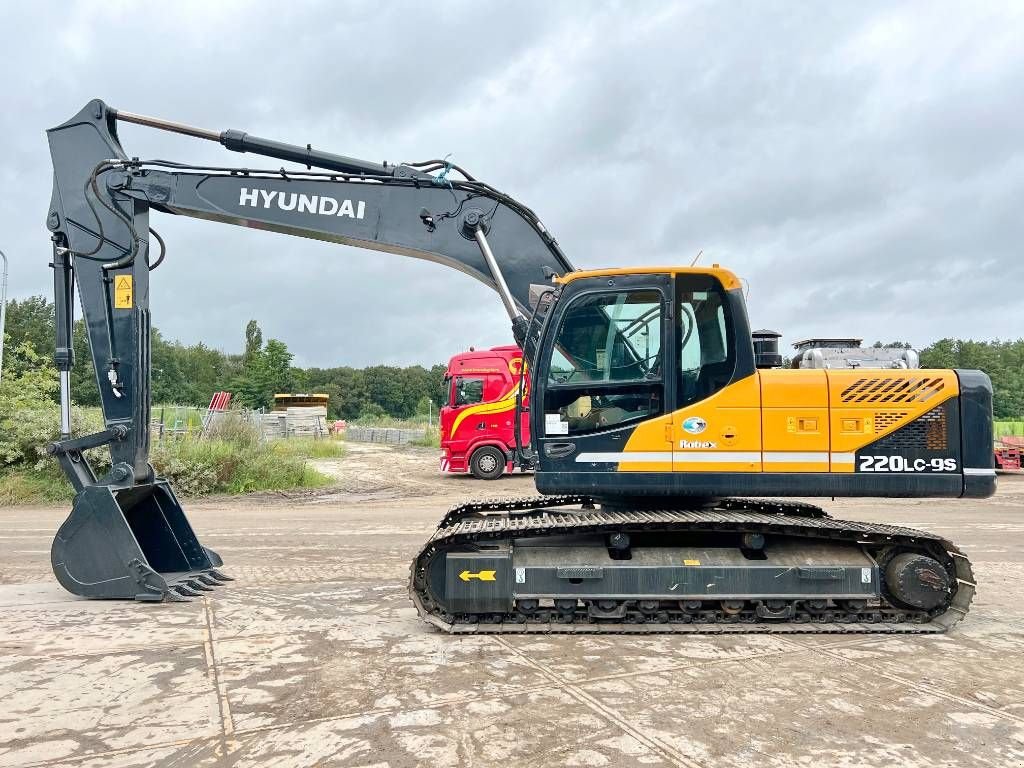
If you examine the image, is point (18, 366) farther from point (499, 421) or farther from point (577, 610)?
point (577, 610)

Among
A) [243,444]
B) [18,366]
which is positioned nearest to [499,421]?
Result: [243,444]

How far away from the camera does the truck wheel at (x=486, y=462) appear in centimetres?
1975

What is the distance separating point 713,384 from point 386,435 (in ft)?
113

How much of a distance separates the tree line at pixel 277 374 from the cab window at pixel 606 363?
24.9m

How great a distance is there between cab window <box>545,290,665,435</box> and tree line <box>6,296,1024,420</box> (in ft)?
81.6

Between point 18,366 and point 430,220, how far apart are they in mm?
24002

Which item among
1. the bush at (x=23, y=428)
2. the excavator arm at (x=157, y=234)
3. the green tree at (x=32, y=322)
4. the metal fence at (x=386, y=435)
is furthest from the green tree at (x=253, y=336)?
the excavator arm at (x=157, y=234)

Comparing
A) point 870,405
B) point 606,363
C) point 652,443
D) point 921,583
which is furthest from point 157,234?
point 921,583

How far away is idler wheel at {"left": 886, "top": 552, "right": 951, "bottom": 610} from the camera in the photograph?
18.1 ft

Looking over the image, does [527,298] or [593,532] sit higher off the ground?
[527,298]

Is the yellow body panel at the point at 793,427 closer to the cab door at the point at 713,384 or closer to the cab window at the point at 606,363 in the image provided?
the cab door at the point at 713,384

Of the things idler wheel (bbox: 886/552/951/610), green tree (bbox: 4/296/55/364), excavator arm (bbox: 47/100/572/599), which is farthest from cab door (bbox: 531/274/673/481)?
green tree (bbox: 4/296/55/364)

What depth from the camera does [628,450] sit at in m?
5.71

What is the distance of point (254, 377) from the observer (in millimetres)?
69188
